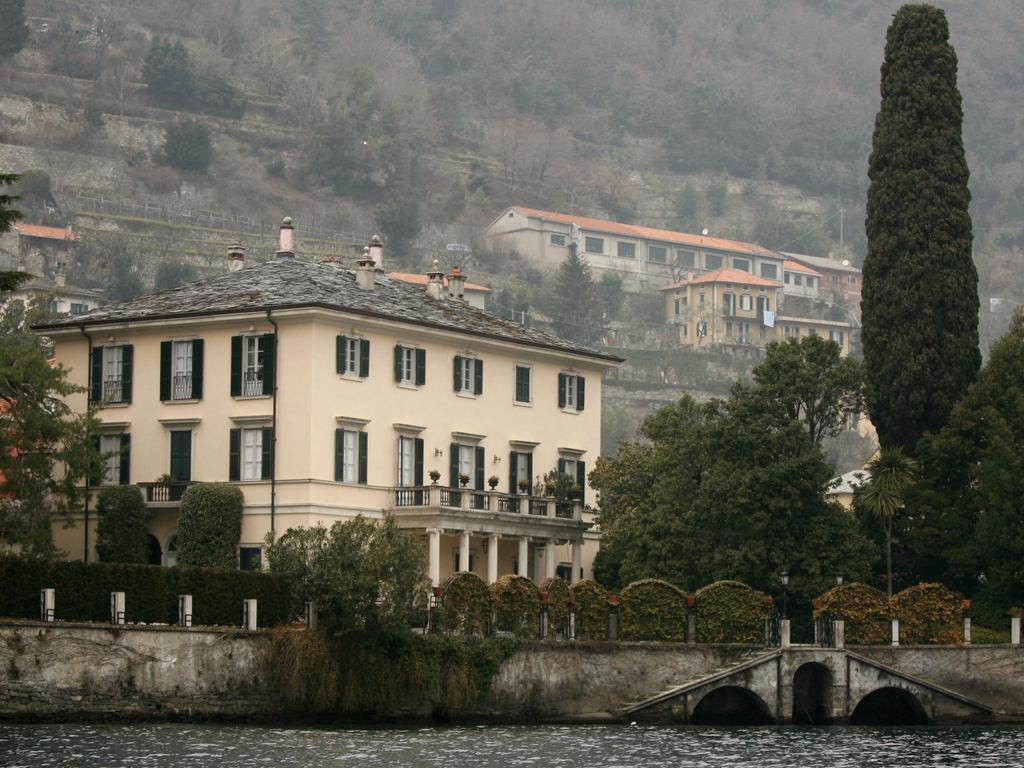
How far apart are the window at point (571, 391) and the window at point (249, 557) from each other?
52.1 feet

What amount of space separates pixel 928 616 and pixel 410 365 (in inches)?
754

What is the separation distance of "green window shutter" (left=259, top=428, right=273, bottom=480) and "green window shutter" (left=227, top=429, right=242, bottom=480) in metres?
0.83

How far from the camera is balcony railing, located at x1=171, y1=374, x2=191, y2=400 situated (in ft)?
235

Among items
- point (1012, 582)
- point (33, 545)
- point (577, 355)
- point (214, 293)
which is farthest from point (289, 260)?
point (1012, 582)

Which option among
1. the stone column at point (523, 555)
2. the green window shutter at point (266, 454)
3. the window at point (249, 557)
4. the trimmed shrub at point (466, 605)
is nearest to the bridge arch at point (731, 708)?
the trimmed shrub at point (466, 605)

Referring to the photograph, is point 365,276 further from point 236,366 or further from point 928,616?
point 928,616

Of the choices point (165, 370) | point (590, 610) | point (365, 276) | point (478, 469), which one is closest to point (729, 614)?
point (590, 610)

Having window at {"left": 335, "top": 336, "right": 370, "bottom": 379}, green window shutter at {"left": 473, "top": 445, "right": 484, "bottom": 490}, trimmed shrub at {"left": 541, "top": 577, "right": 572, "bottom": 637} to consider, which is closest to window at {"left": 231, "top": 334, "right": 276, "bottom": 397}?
window at {"left": 335, "top": 336, "right": 370, "bottom": 379}

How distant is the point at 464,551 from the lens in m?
70.4

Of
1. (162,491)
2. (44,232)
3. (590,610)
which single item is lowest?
(590,610)

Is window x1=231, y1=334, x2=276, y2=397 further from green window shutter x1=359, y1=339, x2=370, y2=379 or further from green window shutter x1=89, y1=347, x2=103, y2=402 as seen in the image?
green window shutter x1=89, y1=347, x2=103, y2=402

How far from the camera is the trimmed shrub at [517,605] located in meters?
62.5

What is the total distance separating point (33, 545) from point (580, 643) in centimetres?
1696

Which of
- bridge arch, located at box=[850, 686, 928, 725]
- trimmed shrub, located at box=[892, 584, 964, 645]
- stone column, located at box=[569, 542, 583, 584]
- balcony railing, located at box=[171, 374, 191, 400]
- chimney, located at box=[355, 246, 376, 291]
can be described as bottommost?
bridge arch, located at box=[850, 686, 928, 725]
